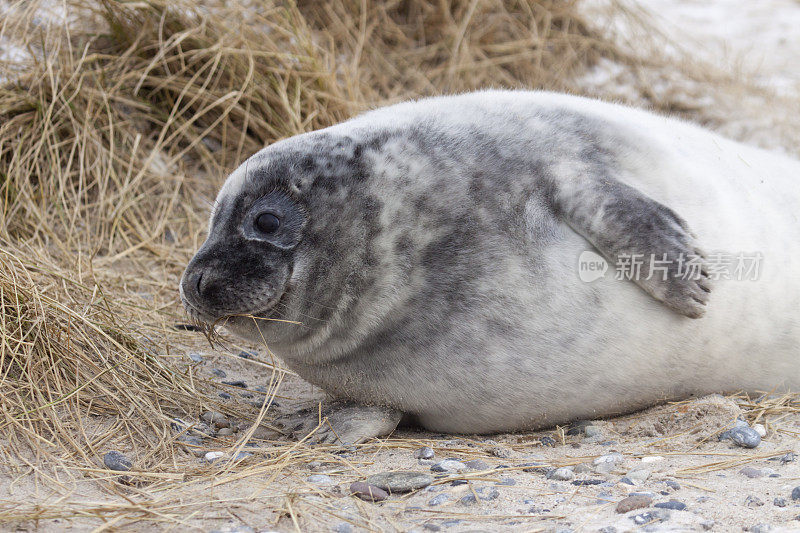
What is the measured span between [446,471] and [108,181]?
273 centimetres

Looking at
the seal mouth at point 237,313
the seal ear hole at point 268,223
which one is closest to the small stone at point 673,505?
the seal mouth at point 237,313

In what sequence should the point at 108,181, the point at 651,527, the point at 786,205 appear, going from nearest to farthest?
the point at 651,527, the point at 786,205, the point at 108,181

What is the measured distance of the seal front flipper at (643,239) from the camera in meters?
2.46

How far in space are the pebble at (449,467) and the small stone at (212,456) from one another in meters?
0.61

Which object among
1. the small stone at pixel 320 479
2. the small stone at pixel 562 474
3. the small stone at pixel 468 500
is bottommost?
the small stone at pixel 320 479

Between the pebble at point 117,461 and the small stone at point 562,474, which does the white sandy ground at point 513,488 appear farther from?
the pebble at point 117,461

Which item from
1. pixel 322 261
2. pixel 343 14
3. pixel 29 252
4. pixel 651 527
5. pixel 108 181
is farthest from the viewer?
pixel 343 14

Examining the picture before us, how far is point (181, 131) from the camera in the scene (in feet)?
14.9

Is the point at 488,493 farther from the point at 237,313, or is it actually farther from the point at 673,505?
the point at 237,313

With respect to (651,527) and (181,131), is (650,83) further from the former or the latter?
(651,527)

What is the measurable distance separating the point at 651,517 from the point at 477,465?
55 centimetres

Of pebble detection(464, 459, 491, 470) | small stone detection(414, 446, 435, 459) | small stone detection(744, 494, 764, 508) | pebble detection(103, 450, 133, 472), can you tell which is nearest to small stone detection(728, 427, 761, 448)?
small stone detection(744, 494, 764, 508)

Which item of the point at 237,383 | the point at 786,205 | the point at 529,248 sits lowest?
the point at 237,383

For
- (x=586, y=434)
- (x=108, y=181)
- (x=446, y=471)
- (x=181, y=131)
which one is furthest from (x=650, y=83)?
(x=446, y=471)
